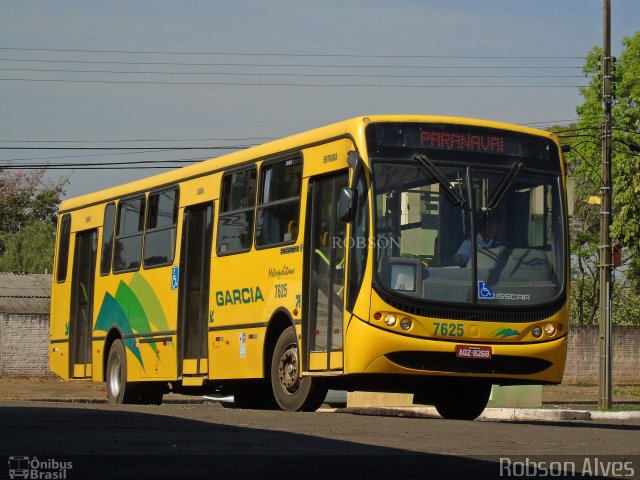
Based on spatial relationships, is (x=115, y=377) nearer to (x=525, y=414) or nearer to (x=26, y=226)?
(x=525, y=414)

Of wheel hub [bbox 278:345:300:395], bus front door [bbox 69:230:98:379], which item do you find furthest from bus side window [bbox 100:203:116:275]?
wheel hub [bbox 278:345:300:395]

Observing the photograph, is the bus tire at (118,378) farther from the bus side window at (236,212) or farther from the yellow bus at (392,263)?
the bus side window at (236,212)

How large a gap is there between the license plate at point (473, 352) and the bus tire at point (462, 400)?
1.83 m

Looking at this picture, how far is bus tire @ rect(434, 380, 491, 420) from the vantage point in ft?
57.0

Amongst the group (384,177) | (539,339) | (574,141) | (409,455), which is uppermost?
(574,141)

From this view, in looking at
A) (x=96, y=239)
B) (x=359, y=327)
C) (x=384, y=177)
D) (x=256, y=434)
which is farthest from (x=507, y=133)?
(x=96, y=239)

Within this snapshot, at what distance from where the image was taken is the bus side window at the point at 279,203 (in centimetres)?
1689

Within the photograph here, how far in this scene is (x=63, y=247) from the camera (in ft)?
81.7

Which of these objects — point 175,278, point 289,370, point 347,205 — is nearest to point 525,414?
point 175,278

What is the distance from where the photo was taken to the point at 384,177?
15.4 m

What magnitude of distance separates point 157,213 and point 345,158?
19.8 feet

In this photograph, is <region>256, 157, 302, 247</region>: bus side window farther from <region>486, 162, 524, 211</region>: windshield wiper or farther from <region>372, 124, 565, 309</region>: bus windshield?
<region>486, 162, 524, 211</region>: windshield wiper

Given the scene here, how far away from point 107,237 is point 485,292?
929 centimetres

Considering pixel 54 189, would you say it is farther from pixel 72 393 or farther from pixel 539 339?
pixel 539 339
